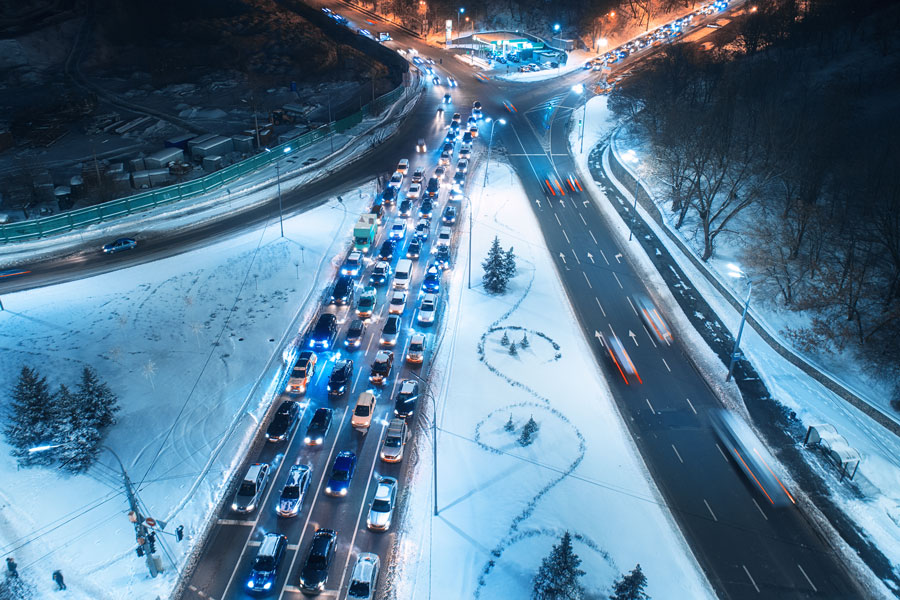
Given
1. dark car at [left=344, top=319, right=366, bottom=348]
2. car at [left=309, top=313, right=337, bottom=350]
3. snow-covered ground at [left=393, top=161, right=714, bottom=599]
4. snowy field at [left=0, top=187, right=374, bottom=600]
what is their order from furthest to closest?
dark car at [left=344, top=319, right=366, bottom=348], car at [left=309, top=313, right=337, bottom=350], snowy field at [left=0, top=187, right=374, bottom=600], snow-covered ground at [left=393, top=161, right=714, bottom=599]

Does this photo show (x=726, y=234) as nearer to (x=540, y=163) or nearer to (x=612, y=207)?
(x=612, y=207)

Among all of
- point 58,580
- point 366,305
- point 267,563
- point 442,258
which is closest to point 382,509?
point 267,563

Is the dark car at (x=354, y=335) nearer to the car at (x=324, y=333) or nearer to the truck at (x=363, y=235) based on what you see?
Result: the car at (x=324, y=333)

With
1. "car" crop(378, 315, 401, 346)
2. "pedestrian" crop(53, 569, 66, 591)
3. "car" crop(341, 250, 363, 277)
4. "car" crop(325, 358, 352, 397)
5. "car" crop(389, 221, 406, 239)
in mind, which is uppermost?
"car" crop(389, 221, 406, 239)

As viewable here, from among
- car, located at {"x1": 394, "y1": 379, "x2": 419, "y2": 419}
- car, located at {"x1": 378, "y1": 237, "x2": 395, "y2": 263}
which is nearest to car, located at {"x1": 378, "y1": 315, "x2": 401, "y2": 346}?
car, located at {"x1": 394, "y1": 379, "x2": 419, "y2": 419}

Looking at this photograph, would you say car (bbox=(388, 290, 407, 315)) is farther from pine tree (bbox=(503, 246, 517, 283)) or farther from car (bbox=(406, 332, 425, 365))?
pine tree (bbox=(503, 246, 517, 283))

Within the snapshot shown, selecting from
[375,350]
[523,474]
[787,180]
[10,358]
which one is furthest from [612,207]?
[10,358]
